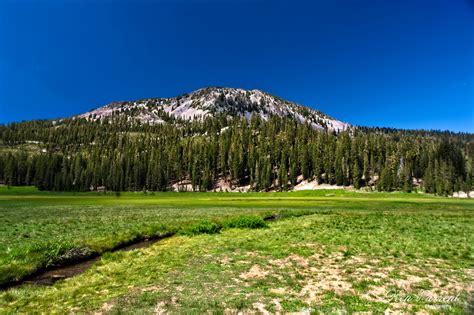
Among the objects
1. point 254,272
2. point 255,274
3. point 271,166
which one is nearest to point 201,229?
point 254,272

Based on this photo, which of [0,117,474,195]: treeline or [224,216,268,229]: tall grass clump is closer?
[224,216,268,229]: tall grass clump

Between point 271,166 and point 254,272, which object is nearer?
point 254,272

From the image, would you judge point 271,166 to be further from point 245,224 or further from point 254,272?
point 254,272

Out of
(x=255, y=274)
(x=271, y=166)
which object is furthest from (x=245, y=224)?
(x=271, y=166)

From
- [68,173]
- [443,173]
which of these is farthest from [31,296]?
[68,173]

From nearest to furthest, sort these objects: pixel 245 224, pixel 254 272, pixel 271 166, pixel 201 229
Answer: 1. pixel 254 272
2. pixel 201 229
3. pixel 245 224
4. pixel 271 166

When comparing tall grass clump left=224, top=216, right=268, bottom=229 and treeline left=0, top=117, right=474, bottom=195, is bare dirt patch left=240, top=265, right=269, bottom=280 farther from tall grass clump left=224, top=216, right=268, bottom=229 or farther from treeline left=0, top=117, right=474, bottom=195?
treeline left=0, top=117, right=474, bottom=195

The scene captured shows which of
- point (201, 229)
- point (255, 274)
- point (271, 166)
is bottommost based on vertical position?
point (255, 274)

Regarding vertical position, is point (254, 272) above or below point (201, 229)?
below

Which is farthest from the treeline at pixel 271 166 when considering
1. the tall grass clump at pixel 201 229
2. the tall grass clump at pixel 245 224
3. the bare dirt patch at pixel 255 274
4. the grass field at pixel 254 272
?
the bare dirt patch at pixel 255 274

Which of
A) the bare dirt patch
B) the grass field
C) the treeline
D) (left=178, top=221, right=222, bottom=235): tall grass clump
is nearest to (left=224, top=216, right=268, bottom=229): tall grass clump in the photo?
(left=178, top=221, right=222, bottom=235): tall grass clump

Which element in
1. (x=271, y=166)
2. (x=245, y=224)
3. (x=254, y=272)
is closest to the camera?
(x=254, y=272)

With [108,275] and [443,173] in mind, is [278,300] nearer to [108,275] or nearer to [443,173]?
[108,275]

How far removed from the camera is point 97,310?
1164 centimetres
